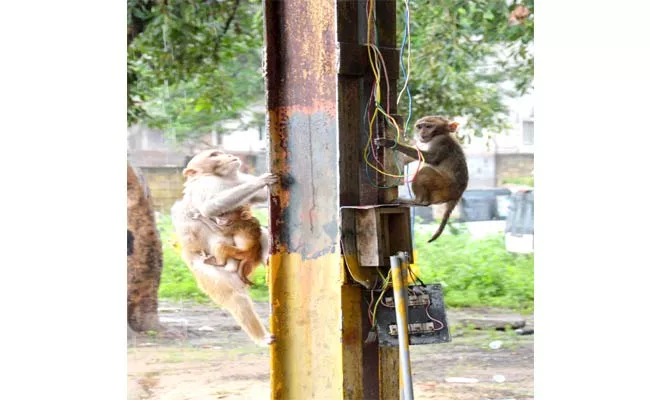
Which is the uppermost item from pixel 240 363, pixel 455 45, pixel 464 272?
pixel 455 45

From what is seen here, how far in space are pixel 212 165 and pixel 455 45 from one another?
4507 mm

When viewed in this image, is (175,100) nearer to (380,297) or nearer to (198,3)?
(198,3)

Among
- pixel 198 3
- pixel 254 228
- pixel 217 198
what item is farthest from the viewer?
pixel 198 3

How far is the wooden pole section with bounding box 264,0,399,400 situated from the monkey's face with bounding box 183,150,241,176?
8.73ft

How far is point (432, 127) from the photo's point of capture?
224 inches

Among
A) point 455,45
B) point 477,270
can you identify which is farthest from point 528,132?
point 455,45

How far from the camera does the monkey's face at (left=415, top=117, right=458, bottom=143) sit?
570 centimetres

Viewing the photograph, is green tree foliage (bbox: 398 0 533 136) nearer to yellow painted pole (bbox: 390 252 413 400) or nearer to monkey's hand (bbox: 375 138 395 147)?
monkey's hand (bbox: 375 138 395 147)

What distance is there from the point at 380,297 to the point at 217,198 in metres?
2.24

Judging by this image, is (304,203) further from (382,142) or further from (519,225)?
(519,225)

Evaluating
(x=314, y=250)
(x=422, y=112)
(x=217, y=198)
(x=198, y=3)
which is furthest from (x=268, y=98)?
(x=422, y=112)

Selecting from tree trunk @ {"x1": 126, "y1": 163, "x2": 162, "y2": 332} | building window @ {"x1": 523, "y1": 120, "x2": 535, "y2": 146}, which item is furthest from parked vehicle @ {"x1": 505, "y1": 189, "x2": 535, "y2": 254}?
tree trunk @ {"x1": 126, "y1": 163, "x2": 162, "y2": 332}

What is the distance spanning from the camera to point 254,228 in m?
5.23

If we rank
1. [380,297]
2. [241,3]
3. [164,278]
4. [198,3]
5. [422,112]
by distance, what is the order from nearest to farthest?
1. [380,297]
2. [198,3]
3. [241,3]
4. [422,112]
5. [164,278]
